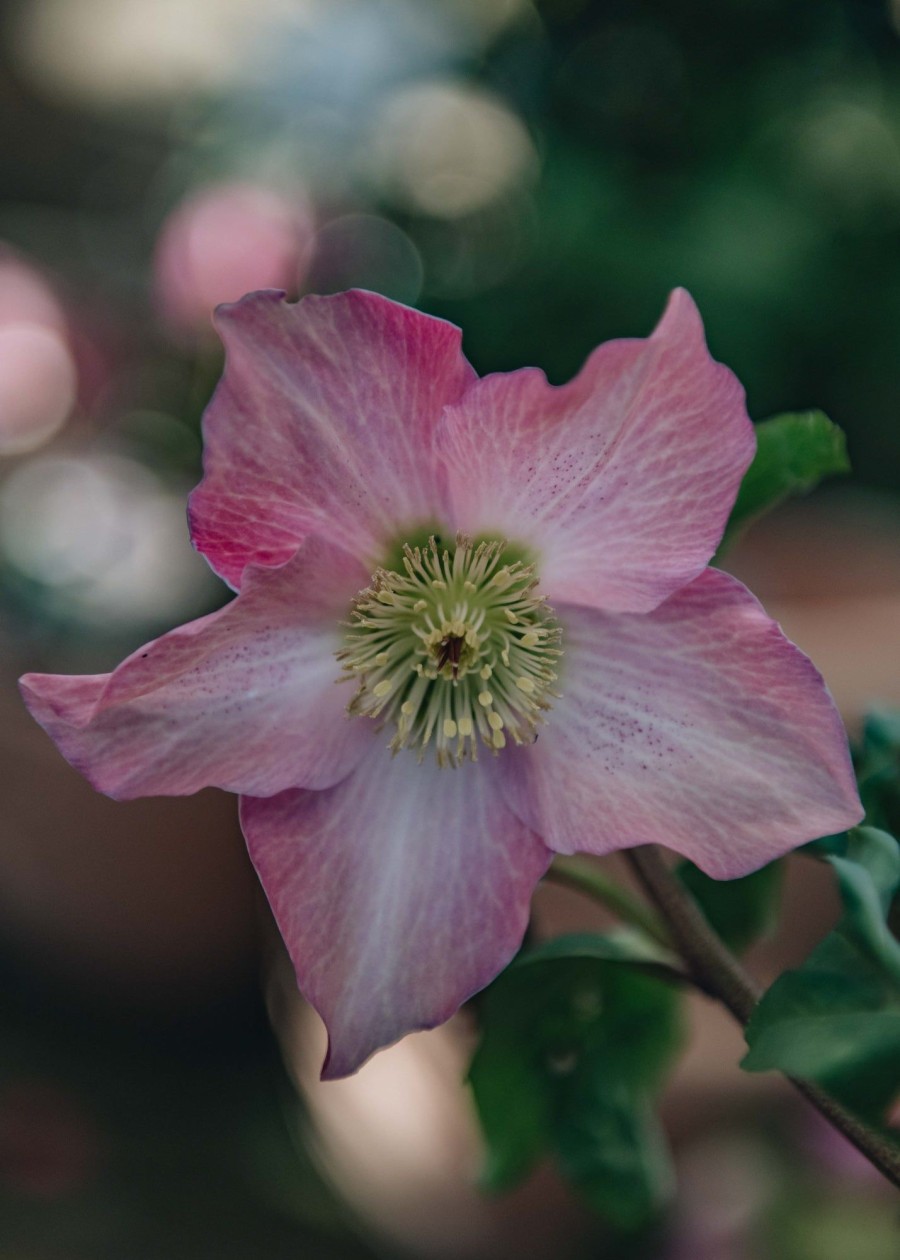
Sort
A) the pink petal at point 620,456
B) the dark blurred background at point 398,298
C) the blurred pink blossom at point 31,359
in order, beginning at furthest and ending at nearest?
the blurred pink blossom at point 31,359
the dark blurred background at point 398,298
the pink petal at point 620,456

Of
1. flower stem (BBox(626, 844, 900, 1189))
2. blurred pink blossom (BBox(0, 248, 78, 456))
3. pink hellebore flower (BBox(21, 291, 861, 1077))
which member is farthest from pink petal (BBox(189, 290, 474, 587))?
blurred pink blossom (BBox(0, 248, 78, 456))

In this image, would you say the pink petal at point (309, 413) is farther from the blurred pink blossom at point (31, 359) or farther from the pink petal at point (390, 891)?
the blurred pink blossom at point (31, 359)

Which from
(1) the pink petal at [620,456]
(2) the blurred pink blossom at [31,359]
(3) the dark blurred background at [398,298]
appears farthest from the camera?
(2) the blurred pink blossom at [31,359]

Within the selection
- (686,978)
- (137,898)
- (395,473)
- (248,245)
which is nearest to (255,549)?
(395,473)

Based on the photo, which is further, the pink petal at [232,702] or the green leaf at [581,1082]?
the green leaf at [581,1082]

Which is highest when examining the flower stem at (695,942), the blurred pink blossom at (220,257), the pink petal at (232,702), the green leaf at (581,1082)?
the blurred pink blossom at (220,257)

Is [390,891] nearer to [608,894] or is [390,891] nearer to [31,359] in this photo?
[608,894]

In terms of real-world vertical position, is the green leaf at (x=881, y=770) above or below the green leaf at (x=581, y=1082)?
above

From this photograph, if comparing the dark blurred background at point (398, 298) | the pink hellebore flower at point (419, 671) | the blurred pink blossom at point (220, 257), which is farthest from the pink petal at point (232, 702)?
the blurred pink blossom at point (220, 257)

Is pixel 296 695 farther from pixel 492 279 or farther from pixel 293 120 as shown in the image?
pixel 293 120
